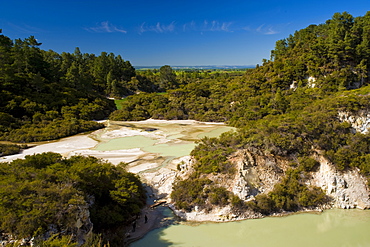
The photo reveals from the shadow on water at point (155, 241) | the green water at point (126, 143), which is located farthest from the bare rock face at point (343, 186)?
the green water at point (126, 143)

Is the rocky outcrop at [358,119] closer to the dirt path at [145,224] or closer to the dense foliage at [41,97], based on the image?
the dirt path at [145,224]

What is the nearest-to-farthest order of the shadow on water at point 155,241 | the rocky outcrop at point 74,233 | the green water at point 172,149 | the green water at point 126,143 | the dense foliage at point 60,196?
the rocky outcrop at point 74,233 < the dense foliage at point 60,196 < the shadow on water at point 155,241 < the green water at point 172,149 < the green water at point 126,143

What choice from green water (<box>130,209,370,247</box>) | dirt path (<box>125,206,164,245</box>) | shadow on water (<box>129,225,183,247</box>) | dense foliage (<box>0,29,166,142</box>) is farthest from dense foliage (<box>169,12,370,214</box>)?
dense foliage (<box>0,29,166,142</box>)

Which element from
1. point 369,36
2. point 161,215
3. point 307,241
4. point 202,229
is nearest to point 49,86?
point 161,215

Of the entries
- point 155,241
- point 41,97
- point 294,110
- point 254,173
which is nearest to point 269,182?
point 254,173

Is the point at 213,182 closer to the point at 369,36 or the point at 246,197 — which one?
the point at 246,197

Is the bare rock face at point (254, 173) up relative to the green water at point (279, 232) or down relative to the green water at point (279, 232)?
up
